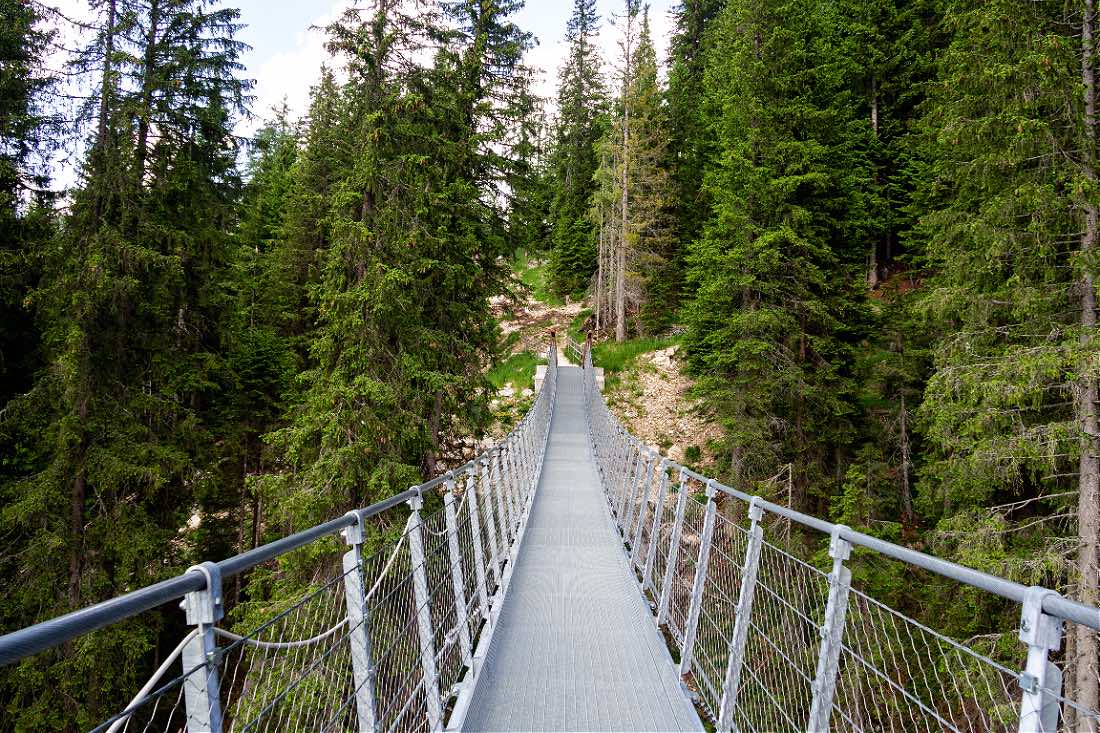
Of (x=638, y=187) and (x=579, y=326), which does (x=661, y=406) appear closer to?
(x=638, y=187)

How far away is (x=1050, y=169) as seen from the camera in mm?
6305

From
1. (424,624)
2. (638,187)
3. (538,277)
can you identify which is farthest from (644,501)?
(538,277)

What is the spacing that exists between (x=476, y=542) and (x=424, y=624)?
3.99 ft

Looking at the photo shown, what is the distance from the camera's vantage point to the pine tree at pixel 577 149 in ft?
104

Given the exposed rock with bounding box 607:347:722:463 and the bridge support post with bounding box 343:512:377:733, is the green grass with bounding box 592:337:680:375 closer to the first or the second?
the exposed rock with bounding box 607:347:722:463

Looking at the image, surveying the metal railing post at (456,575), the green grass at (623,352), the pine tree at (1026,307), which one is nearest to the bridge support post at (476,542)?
the metal railing post at (456,575)

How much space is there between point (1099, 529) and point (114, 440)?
12.3 metres

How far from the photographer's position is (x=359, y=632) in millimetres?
2219

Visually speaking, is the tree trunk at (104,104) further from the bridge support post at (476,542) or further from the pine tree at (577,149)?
the pine tree at (577,149)

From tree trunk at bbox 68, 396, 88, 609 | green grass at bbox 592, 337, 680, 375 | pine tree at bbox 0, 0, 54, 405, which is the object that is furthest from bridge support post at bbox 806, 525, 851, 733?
green grass at bbox 592, 337, 680, 375

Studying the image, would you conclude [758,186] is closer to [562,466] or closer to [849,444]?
[849,444]

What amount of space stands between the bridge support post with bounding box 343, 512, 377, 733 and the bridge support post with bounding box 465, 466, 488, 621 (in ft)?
6.16

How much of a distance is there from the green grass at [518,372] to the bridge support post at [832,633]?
20602 mm

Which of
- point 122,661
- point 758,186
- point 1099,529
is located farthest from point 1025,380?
point 122,661
